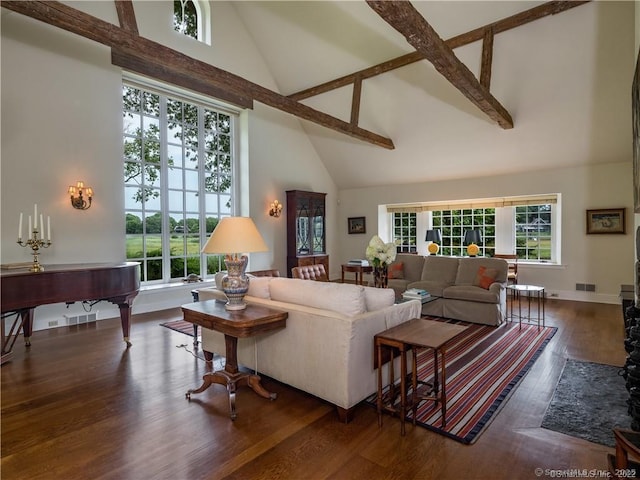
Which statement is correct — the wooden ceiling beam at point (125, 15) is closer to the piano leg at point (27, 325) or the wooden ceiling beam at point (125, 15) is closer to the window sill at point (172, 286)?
the piano leg at point (27, 325)

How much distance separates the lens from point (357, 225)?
8820 millimetres

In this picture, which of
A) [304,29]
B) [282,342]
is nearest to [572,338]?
[282,342]

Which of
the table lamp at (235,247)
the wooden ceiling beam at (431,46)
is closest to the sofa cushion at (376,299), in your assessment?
the table lamp at (235,247)

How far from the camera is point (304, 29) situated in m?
5.94

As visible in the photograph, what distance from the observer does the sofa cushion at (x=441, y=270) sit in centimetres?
530

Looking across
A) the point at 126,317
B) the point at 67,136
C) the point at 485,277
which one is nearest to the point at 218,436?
→ the point at 126,317

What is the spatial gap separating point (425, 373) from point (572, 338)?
221 cm

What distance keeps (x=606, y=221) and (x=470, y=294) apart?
10.1ft

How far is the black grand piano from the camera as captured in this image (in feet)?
9.48

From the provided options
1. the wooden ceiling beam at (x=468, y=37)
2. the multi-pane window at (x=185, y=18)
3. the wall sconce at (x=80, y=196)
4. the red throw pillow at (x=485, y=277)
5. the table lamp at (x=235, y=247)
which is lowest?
the red throw pillow at (x=485, y=277)

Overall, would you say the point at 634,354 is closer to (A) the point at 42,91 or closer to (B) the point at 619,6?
(B) the point at 619,6

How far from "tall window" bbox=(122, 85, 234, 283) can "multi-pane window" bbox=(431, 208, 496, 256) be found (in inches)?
184

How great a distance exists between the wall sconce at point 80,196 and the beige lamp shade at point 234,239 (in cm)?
325

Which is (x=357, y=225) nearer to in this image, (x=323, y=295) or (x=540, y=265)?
(x=540, y=265)
